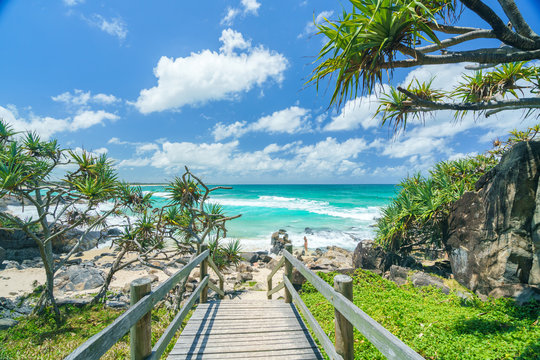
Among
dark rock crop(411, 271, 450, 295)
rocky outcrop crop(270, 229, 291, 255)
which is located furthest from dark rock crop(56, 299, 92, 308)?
rocky outcrop crop(270, 229, 291, 255)

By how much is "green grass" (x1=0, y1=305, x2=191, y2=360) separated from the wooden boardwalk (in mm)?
1279

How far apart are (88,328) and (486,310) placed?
9183 mm

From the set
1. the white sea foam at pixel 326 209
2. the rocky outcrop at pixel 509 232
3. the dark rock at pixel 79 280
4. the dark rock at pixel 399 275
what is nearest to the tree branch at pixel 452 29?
the rocky outcrop at pixel 509 232

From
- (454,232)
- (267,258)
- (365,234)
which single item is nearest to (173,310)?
(454,232)

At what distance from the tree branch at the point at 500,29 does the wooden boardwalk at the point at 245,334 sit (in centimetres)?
491

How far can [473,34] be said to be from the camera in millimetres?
3623

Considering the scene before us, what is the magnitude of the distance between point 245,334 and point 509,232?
6.16 meters

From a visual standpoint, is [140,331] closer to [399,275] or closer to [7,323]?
[7,323]

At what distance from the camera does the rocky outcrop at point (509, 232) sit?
205 inches

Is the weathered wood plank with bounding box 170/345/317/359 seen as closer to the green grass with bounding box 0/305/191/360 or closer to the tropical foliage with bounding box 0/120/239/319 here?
the green grass with bounding box 0/305/191/360

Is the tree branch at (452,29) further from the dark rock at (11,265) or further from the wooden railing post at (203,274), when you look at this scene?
the dark rock at (11,265)

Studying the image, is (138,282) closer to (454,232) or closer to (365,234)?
(454,232)

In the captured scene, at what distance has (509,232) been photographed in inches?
216

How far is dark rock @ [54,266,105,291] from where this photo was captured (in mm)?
10320
